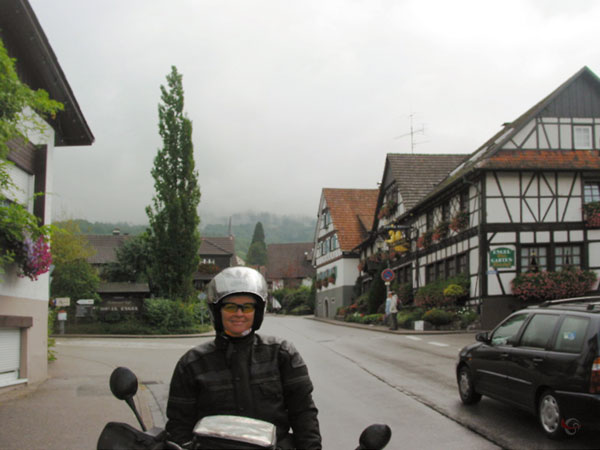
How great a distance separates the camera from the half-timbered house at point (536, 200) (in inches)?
1038

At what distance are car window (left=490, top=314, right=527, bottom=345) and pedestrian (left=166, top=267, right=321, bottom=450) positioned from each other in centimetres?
605

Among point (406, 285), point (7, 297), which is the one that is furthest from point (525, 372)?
point (406, 285)

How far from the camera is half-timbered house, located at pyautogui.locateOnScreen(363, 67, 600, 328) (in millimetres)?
26359

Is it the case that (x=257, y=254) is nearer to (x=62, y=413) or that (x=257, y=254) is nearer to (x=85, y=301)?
(x=85, y=301)

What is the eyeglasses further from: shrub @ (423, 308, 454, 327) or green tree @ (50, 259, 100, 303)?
green tree @ (50, 259, 100, 303)

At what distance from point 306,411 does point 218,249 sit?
240 feet

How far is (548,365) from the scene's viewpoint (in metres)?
7.36

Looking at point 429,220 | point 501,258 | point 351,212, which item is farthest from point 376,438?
point 351,212

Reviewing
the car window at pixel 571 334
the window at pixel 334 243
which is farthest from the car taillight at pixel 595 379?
the window at pixel 334 243

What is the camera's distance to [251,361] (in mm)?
3137

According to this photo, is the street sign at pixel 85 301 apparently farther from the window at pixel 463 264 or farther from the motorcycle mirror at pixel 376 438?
the motorcycle mirror at pixel 376 438

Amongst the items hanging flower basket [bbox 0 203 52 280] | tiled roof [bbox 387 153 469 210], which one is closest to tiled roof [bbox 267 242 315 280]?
tiled roof [bbox 387 153 469 210]

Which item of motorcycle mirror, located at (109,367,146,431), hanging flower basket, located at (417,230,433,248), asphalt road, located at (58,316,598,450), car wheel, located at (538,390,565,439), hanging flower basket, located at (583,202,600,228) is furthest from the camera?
hanging flower basket, located at (417,230,433,248)

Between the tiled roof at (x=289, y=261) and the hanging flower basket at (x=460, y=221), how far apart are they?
59570 millimetres
